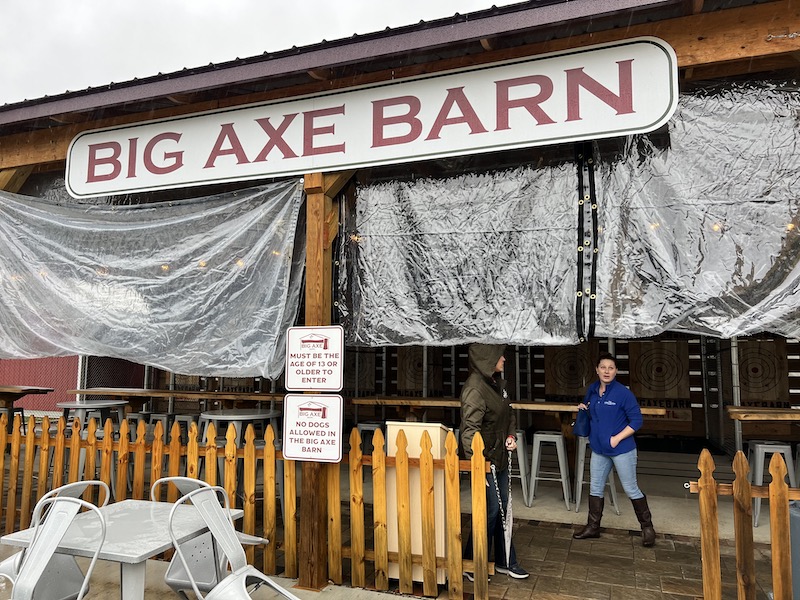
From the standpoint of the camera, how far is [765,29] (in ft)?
11.9

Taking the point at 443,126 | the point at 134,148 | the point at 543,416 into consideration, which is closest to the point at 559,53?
the point at 443,126

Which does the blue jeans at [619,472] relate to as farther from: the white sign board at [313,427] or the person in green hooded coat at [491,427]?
the white sign board at [313,427]

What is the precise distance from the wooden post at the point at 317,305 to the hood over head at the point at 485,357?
1.16 m

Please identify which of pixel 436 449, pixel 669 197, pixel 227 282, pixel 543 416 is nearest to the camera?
pixel 669 197

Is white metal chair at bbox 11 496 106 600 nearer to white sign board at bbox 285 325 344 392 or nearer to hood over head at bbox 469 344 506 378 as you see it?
white sign board at bbox 285 325 344 392

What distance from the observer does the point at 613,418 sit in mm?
5301

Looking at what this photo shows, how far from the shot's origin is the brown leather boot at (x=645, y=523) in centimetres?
502

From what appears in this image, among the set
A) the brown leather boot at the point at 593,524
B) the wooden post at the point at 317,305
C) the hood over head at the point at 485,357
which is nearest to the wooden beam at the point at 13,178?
the wooden post at the point at 317,305

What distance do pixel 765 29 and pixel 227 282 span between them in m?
4.33

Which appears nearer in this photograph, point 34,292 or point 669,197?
point 669,197

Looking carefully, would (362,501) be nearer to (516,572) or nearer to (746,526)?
(516,572)

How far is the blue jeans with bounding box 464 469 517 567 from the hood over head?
797mm

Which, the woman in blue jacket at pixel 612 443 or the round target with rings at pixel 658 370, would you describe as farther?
the round target with rings at pixel 658 370

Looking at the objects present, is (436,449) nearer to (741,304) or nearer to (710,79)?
(741,304)
